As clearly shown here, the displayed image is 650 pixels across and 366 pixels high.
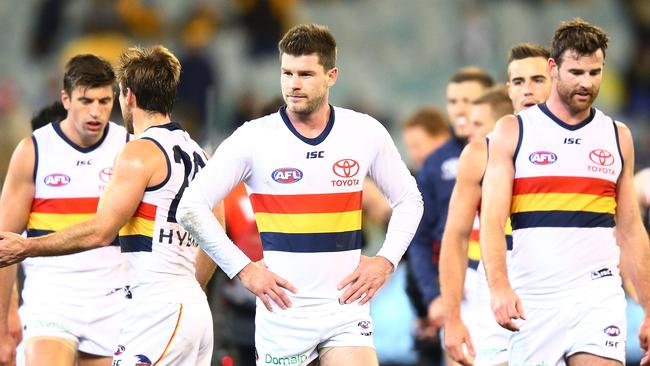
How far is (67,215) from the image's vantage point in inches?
316

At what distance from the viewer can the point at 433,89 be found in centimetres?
1891

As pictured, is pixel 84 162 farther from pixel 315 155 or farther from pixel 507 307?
pixel 507 307

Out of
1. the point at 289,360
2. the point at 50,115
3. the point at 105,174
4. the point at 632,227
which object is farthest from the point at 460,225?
the point at 50,115

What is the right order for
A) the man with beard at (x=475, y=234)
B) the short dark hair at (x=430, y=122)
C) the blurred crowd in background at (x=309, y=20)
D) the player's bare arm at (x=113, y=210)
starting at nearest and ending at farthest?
the player's bare arm at (x=113, y=210)
the man with beard at (x=475, y=234)
the short dark hair at (x=430, y=122)
the blurred crowd in background at (x=309, y=20)

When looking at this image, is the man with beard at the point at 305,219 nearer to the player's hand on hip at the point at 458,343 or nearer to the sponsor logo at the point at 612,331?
the player's hand on hip at the point at 458,343

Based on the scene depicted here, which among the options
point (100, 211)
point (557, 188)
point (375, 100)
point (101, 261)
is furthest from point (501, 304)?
point (375, 100)

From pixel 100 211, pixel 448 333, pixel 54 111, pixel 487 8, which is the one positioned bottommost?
pixel 448 333

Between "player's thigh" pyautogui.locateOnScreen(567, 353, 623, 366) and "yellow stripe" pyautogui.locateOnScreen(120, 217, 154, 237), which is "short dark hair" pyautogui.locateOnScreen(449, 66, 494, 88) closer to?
"player's thigh" pyautogui.locateOnScreen(567, 353, 623, 366)

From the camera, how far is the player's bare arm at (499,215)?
672cm

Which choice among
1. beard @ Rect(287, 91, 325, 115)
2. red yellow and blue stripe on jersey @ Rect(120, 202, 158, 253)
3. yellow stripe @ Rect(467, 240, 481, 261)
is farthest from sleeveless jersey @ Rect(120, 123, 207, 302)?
yellow stripe @ Rect(467, 240, 481, 261)

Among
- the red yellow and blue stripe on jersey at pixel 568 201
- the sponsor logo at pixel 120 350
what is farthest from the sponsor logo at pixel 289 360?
the red yellow and blue stripe on jersey at pixel 568 201

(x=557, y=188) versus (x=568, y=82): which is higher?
(x=568, y=82)

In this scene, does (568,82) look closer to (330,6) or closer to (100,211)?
(100,211)

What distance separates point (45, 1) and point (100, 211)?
14146 millimetres
